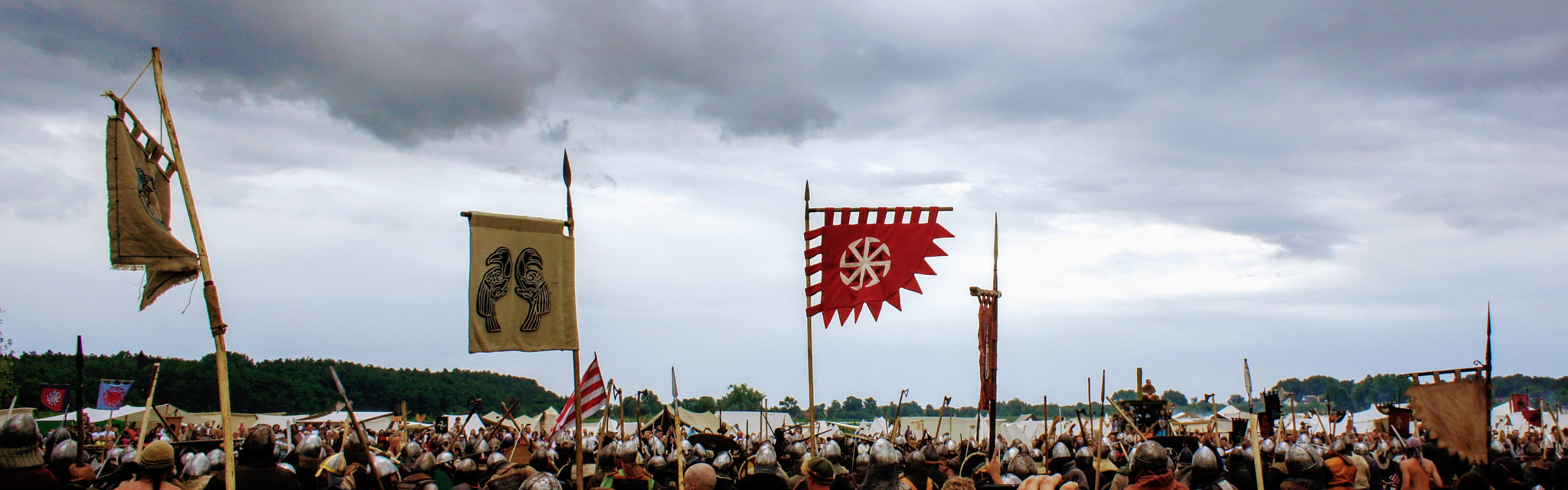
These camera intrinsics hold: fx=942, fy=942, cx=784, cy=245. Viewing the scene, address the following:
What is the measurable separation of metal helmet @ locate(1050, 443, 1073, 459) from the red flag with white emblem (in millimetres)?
3970

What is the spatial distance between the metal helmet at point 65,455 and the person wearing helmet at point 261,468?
3747 mm

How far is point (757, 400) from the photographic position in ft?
357

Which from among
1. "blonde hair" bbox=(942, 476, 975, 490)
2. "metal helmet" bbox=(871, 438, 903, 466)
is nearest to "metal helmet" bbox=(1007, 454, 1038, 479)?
"metal helmet" bbox=(871, 438, 903, 466)

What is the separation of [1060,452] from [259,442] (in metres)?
11.2

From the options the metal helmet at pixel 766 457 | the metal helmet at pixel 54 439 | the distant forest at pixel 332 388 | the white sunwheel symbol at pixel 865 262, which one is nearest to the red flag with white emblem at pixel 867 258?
the white sunwheel symbol at pixel 865 262

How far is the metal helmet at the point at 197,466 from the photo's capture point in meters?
9.57

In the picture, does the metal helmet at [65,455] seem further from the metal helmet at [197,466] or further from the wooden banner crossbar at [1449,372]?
the wooden banner crossbar at [1449,372]

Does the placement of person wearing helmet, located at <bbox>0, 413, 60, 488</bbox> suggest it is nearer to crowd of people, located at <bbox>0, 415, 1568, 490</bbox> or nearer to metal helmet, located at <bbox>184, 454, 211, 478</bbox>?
crowd of people, located at <bbox>0, 415, 1568, 490</bbox>

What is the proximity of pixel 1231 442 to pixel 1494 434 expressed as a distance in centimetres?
1557

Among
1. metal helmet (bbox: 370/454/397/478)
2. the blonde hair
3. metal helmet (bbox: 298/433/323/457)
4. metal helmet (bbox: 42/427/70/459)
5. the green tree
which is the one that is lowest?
the green tree

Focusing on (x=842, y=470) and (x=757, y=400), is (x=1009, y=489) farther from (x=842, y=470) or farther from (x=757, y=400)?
(x=757, y=400)

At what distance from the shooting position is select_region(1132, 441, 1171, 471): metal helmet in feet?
24.6

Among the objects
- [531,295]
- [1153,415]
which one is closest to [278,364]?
[1153,415]

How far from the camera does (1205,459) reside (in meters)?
9.02
